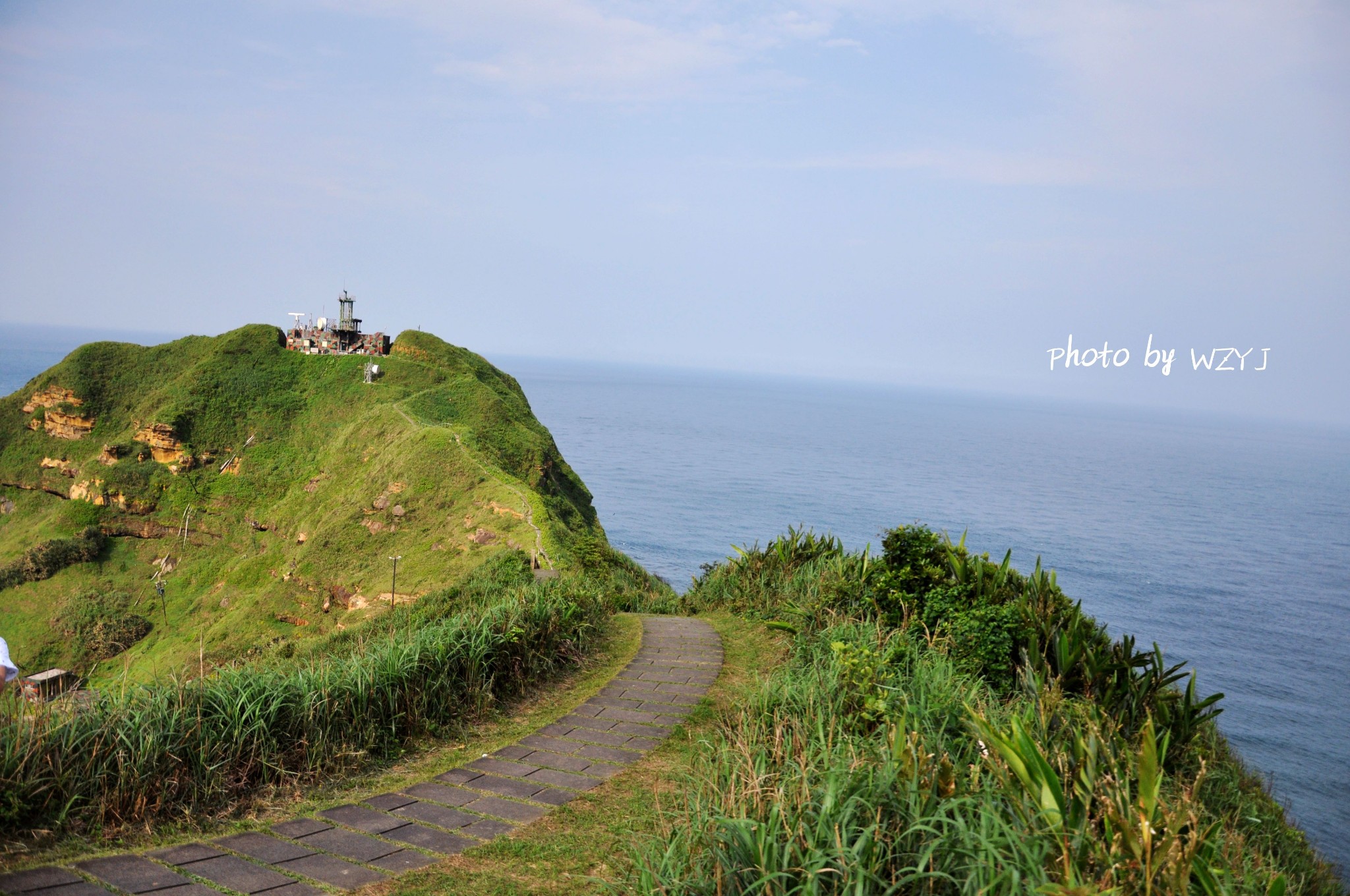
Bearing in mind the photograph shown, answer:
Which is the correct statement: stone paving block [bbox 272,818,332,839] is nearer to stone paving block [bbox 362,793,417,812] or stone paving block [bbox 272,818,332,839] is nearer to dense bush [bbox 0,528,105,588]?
stone paving block [bbox 362,793,417,812]

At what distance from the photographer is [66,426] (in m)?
49.8

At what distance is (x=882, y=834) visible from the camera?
3482 mm

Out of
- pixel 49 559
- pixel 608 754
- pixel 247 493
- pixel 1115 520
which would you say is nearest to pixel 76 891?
pixel 608 754

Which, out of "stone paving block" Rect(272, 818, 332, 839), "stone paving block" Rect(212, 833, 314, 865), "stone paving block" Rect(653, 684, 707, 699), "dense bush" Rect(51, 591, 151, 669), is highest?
"stone paving block" Rect(212, 833, 314, 865)

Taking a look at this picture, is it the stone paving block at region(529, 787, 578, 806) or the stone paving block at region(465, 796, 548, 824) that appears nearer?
the stone paving block at region(465, 796, 548, 824)

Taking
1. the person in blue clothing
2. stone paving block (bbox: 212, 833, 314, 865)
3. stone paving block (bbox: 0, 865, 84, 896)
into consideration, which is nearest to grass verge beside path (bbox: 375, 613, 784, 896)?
stone paving block (bbox: 212, 833, 314, 865)

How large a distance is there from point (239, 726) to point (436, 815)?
1.30 m

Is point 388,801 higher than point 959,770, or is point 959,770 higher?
point 959,770

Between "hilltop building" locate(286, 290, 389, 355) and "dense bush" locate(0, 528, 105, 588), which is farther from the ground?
"hilltop building" locate(286, 290, 389, 355)

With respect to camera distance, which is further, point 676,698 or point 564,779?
point 676,698

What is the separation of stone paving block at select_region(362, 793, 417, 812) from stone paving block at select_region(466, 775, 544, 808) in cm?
40

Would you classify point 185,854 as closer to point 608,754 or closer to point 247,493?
point 608,754

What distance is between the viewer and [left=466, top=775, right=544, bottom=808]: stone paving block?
4.79m

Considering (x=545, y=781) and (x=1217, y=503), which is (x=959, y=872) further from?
(x=1217, y=503)
